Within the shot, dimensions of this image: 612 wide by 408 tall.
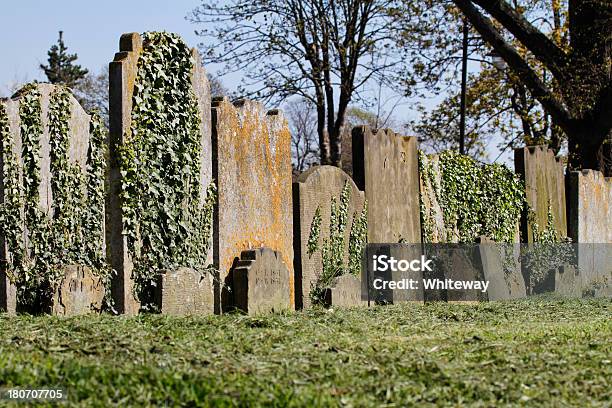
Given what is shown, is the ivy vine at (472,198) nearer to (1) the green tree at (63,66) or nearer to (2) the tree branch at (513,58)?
(2) the tree branch at (513,58)

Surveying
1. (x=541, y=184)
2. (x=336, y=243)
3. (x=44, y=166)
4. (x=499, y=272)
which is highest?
(x=541, y=184)

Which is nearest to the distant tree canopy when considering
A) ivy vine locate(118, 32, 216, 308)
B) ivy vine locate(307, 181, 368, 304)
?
ivy vine locate(307, 181, 368, 304)

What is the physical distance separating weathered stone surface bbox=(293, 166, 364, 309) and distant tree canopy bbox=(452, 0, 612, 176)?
27.4 feet

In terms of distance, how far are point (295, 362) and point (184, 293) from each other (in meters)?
3.28

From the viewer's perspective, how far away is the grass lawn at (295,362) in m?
3.99

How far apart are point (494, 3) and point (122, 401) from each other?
581 inches

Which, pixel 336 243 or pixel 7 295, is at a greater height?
pixel 336 243

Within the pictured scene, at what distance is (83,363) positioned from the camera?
173 inches

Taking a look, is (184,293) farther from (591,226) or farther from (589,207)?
(591,226)

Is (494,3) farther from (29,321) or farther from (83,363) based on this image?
(83,363)

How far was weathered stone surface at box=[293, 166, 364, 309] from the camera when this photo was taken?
9633mm

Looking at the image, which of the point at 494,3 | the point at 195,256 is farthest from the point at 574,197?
the point at 195,256

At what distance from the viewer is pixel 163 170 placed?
26.2ft

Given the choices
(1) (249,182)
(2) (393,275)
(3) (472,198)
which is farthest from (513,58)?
(1) (249,182)
